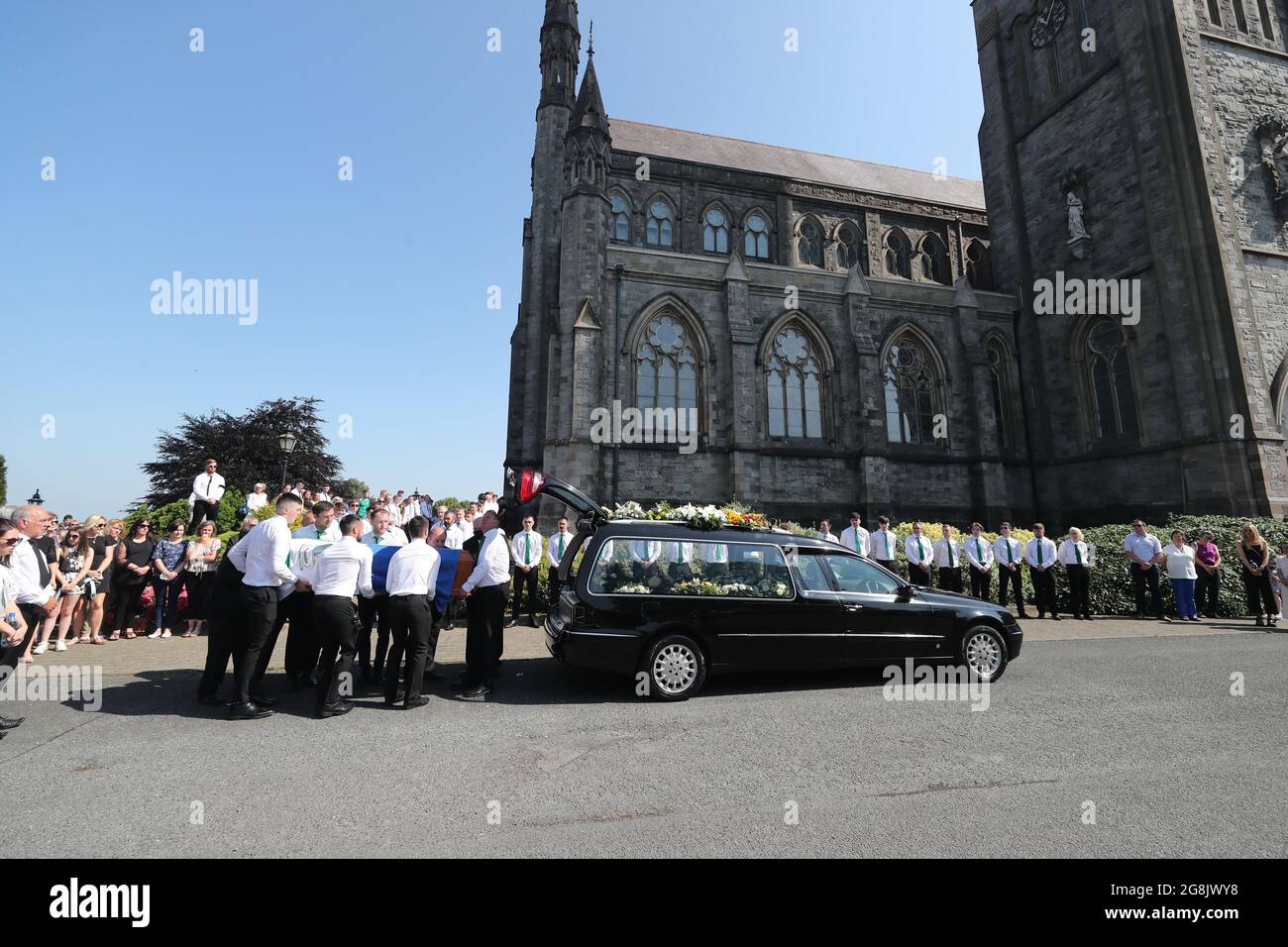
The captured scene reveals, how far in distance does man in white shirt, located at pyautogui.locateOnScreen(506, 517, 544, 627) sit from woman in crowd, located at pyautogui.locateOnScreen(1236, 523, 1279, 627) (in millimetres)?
13289

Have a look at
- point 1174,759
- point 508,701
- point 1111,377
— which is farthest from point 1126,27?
point 508,701

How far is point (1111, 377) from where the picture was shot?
20500mm

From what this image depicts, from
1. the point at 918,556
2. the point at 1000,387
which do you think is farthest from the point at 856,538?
the point at 1000,387

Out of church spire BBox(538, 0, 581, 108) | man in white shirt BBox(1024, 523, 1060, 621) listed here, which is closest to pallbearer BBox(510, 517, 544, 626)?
man in white shirt BBox(1024, 523, 1060, 621)

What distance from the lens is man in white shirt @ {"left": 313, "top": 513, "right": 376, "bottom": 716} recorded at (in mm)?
5066

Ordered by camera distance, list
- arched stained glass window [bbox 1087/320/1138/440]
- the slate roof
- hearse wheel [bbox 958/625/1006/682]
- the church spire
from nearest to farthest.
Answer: hearse wheel [bbox 958/625/1006/682]
arched stained glass window [bbox 1087/320/1138/440]
the church spire
the slate roof

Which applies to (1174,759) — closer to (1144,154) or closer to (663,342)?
(663,342)

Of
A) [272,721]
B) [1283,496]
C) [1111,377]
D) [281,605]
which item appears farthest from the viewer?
[1111,377]

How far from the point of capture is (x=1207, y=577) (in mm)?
12055
